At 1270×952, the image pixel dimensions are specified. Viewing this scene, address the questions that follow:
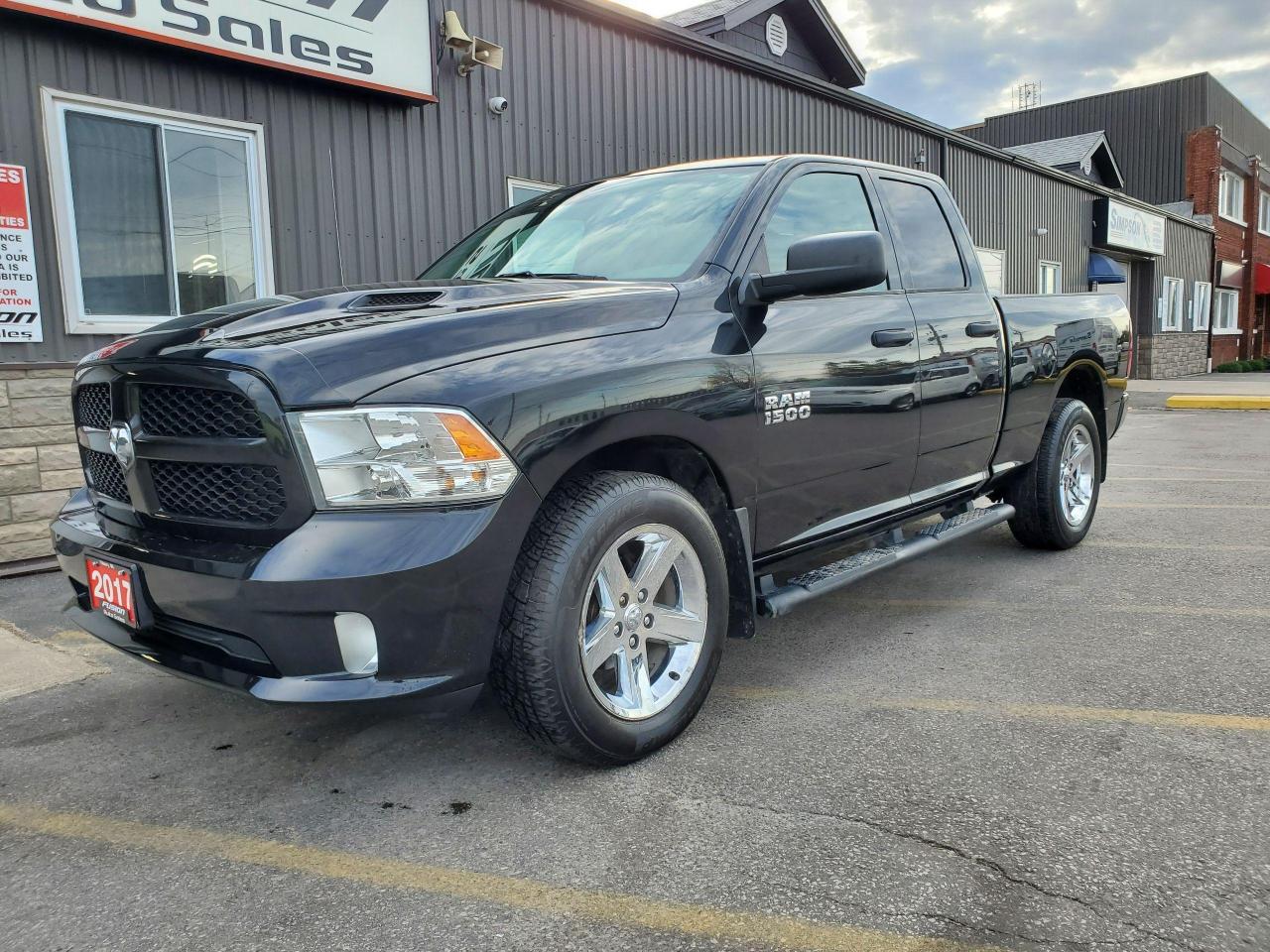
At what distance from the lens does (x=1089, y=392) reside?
18.5 ft

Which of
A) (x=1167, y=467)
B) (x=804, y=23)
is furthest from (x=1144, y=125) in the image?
(x=1167, y=467)

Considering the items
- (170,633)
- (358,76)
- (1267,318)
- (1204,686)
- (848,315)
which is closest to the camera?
(170,633)

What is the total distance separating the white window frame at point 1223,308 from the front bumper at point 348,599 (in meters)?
34.1

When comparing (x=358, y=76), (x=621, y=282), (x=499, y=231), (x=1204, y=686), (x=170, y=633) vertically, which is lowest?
(x=1204, y=686)

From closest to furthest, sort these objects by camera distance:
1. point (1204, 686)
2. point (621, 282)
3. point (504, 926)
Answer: point (504, 926)
point (621, 282)
point (1204, 686)

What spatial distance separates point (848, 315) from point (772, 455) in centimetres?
73

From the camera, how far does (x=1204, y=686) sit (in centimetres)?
337

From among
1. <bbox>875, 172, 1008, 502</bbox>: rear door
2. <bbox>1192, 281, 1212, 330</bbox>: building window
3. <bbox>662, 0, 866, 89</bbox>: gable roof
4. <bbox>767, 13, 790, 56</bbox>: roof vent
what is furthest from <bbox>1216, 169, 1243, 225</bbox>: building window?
<bbox>875, 172, 1008, 502</bbox>: rear door

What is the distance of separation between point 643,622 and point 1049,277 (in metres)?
19.9

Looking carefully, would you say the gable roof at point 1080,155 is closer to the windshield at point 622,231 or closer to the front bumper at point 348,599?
the windshield at point 622,231

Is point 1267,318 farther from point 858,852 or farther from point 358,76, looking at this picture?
point 858,852

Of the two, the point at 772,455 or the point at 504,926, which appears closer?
the point at 504,926

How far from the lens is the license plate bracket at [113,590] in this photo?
8.52ft

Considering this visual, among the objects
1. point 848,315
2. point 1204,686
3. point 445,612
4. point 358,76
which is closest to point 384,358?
point 445,612
